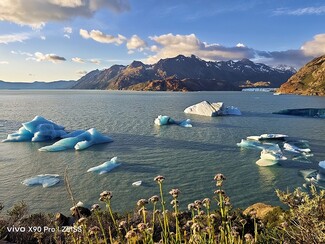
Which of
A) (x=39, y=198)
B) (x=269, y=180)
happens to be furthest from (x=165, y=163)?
(x=39, y=198)

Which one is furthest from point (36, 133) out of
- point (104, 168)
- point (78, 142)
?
point (104, 168)

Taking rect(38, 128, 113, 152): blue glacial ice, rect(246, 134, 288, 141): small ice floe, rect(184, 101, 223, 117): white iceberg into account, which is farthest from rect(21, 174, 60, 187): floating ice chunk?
rect(184, 101, 223, 117): white iceberg

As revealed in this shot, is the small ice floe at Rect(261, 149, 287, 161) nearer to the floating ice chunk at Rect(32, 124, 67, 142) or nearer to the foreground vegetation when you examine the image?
the foreground vegetation

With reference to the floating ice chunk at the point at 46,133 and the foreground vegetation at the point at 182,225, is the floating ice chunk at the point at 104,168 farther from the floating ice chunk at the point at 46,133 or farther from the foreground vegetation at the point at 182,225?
the floating ice chunk at the point at 46,133

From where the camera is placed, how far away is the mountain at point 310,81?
14650 centimetres

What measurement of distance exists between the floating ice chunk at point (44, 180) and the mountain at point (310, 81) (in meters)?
147

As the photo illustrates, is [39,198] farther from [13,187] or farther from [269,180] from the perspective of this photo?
[269,180]

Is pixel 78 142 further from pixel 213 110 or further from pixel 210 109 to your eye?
pixel 210 109

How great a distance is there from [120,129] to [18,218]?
83.9 ft

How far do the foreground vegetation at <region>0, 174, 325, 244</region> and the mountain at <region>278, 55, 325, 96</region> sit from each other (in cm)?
15033

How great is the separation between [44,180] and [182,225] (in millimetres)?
11131

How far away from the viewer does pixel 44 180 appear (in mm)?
15906

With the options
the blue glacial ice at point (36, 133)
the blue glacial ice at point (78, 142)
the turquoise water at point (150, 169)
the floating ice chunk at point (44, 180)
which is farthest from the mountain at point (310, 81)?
the floating ice chunk at point (44, 180)

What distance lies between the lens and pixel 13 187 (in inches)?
593
